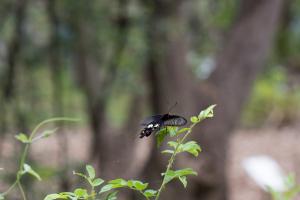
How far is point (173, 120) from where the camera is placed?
1447 mm

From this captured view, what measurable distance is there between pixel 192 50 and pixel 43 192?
10.5ft

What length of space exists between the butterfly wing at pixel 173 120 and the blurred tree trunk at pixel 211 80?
4.28 m

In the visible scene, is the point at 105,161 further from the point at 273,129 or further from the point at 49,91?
the point at 273,129

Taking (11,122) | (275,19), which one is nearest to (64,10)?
(11,122)

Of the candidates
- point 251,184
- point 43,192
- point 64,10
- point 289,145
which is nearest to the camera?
point 43,192

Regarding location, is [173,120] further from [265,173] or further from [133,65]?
[133,65]

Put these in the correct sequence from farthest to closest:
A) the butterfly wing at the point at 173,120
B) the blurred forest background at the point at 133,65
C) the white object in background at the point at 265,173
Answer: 1. the blurred forest background at the point at 133,65
2. the white object in background at the point at 265,173
3. the butterfly wing at the point at 173,120

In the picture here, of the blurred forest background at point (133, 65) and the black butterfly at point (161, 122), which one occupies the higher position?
the black butterfly at point (161, 122)

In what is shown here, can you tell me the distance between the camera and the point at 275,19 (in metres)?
6.48

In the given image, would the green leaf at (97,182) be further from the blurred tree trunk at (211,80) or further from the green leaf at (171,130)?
the blurred tree trunk at (211,80)

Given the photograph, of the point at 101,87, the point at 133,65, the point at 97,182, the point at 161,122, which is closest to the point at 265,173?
the point at 133,65

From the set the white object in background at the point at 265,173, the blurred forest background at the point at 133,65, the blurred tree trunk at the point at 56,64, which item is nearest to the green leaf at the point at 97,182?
the white object in background at the point at 265,173

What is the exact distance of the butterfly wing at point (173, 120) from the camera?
4.70ft

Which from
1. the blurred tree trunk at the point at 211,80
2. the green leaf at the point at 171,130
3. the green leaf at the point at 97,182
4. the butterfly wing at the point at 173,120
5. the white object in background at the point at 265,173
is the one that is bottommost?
the white object in background at the point at 265,173
